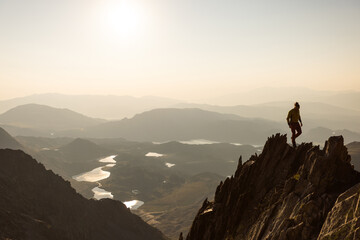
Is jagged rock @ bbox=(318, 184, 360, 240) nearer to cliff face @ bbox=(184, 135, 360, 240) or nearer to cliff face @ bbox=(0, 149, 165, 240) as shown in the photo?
cliff face @ bbox=(184, 135, 360, 240)

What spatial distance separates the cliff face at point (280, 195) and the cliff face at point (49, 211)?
70138 millimetres

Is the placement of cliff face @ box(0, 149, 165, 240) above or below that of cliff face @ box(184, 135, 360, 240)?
below

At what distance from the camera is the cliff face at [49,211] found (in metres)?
86.8

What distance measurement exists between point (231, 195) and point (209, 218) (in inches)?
144

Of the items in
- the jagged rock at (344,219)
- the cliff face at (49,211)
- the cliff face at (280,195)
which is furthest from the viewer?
the cliff face at (49,211)

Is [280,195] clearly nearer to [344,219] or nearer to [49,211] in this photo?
[344,219]

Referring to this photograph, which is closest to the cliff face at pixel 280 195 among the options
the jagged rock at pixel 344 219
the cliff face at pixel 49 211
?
the jagged rock at pixel 344 219

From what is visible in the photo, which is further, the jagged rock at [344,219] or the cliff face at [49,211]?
the cliff face at [49,211]

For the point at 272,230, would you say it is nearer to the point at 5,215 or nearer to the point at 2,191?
the point at 5,215

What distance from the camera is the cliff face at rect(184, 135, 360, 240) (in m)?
18.5

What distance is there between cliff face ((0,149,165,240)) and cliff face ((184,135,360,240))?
70.1 metres

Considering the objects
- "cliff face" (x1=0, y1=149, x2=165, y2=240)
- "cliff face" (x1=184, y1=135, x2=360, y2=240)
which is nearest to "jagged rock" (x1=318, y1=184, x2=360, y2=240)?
"cliff face" (x1=184, y1=135, x2=360, y2=240)

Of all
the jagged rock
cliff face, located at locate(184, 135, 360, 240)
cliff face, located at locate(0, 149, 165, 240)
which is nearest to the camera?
the jagged rock

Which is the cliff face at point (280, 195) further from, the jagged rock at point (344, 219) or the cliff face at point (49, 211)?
the cliff face at point (49, 211)
